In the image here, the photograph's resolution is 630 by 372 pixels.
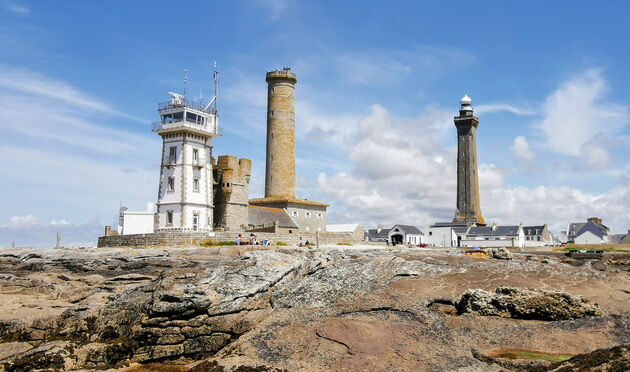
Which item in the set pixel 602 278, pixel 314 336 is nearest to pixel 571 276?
pixel 602 278

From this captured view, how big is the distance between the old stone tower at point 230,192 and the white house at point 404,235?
110 feet

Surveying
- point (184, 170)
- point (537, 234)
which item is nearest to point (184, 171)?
point (184, 170)

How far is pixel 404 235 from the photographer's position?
77.8m

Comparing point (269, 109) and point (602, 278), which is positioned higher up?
point (269, 109)

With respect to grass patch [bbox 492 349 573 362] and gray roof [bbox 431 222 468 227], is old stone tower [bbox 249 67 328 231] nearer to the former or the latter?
gray roof [bbox 431 222 468 227]

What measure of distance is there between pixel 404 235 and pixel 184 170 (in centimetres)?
4170

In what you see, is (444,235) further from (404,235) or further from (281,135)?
(281,135)

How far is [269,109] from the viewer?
205 feet

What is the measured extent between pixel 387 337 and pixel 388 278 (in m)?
4.12

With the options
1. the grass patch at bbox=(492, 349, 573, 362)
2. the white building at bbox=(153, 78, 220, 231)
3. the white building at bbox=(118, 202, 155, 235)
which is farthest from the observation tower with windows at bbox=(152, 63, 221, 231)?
the grass patch at bbox=(492, 349, 573, 362)

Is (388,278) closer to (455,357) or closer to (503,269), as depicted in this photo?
(503,269)

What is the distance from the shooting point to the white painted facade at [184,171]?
45125 millimetres

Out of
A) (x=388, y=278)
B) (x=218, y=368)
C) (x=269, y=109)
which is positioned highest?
(x=269, y=109)

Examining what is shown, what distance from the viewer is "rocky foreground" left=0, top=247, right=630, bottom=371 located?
977 cm
